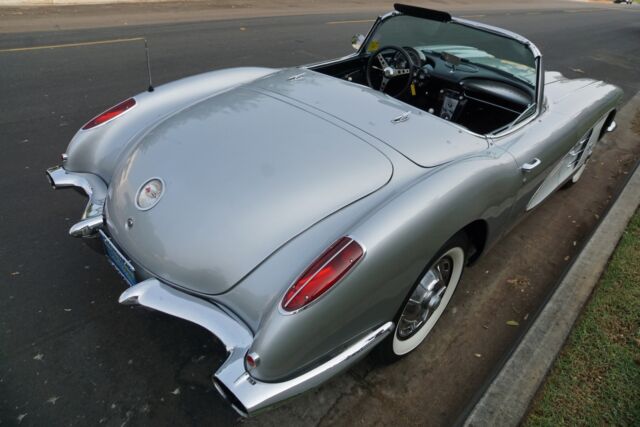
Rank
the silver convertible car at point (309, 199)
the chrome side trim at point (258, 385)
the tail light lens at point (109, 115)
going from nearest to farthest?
1. the chrome side trim at point (258, 385)
2. the silver convertible car at point (309, 199)
3. the tail light lens at point (109, 115)

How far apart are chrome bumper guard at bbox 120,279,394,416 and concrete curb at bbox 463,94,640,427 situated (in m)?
0.68

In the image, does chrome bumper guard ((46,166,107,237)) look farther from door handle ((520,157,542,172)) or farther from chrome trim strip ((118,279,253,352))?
door handle ((520,157,542,172))

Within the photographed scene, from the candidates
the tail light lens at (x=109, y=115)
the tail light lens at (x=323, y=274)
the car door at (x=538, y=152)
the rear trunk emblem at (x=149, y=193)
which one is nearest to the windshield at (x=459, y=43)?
the car door at (x=538, y=152)

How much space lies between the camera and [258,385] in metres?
1.60

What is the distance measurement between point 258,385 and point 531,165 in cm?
199

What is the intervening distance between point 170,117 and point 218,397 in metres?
1.57

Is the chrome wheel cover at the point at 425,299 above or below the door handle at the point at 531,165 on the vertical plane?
below

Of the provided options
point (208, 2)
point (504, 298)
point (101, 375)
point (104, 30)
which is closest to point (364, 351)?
point (101, 375)

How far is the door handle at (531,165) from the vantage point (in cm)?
257

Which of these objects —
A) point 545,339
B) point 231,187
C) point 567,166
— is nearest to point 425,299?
point 545,339

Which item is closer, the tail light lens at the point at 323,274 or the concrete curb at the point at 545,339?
the tail light lens at the point at 323,274

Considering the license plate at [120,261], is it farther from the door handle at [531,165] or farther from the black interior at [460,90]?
the door handle at [531,165]

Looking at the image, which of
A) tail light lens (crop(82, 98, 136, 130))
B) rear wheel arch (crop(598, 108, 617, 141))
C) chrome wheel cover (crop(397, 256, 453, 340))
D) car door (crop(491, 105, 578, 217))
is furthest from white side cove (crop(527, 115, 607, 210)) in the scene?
tail light lens (crop(82, 98, 136, 130))

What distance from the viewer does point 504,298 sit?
294 cm
